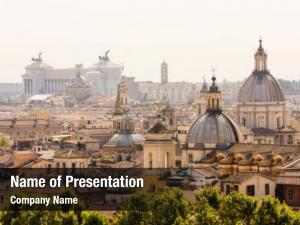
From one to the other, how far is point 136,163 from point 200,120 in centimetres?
381

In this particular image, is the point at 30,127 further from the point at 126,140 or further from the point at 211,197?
the point at 211,197

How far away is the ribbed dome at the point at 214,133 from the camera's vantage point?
53.4m

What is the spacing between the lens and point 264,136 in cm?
7200

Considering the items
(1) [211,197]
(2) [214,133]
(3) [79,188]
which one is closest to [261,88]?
(2) [214,133]

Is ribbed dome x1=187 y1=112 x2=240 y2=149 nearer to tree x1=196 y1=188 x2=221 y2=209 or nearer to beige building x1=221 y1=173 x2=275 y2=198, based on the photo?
beige building x1=221 y1=173 x2=275 y2=198

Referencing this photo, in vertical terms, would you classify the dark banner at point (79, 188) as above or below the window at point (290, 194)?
above

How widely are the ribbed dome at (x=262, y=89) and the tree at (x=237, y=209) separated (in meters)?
38.1

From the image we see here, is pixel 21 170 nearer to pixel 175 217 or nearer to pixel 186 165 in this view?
pixel 186 165

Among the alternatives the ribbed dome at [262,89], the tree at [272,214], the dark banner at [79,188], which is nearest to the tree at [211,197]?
the tree at [272,214]

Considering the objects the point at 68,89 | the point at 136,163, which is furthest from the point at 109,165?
the point at 68,89

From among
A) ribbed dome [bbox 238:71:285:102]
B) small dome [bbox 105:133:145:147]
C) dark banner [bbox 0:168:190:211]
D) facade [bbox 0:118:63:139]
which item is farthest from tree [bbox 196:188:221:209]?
facade [bbox 0:118:63:139]

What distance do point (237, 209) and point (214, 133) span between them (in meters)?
17.7

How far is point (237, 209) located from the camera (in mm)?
35875

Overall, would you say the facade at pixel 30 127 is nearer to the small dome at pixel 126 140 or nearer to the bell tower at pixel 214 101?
the small dome at pixel 126 140
